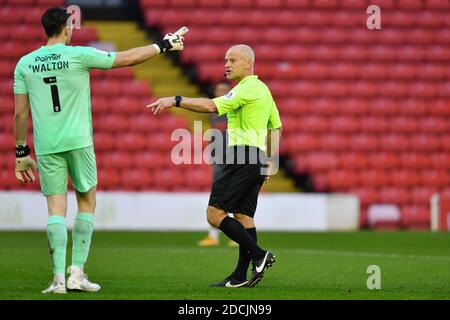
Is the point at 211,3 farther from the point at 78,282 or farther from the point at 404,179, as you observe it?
the point at 78,282

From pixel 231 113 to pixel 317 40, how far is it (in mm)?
13125

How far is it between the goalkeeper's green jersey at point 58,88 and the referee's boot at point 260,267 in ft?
5.46

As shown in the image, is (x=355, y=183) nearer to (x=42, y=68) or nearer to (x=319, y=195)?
(x=319, y=195)

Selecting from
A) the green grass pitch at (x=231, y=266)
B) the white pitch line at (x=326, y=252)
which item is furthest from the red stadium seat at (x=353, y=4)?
the white pitch line at (x=326, y=252)

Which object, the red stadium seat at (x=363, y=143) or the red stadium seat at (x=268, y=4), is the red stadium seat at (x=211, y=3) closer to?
the red stadium seat at (x=268, y=4)

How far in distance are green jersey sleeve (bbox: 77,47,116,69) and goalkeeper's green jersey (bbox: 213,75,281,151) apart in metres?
1.09

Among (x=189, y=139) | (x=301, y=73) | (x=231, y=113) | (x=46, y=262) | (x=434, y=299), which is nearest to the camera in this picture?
(x=434, y=299)

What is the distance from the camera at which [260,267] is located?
7559 millimetres

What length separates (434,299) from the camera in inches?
257

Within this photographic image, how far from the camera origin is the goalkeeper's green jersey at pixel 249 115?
7586 millimetres

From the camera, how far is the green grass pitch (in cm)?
696

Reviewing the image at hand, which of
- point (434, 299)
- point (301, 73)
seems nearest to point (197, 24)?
point (301, 73)

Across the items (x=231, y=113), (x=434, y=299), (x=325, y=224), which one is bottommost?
(x=325, y=224)

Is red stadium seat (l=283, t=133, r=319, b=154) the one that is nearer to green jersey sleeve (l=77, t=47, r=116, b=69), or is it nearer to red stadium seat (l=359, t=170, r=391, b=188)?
red stadium seat (l=359, t=170, r=391, b=188)
